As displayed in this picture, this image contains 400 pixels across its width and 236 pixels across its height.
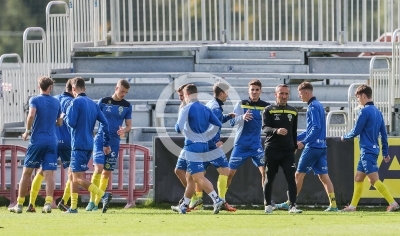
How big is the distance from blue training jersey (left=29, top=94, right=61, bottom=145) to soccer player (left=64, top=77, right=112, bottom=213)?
27 centimetres

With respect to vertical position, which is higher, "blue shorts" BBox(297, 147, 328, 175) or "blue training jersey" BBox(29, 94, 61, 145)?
"blue training jersey" BBox(29, 94, 61, 145)

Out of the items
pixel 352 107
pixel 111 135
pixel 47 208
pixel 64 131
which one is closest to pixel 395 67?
pixel 352 107

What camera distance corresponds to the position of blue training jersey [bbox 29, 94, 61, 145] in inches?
776

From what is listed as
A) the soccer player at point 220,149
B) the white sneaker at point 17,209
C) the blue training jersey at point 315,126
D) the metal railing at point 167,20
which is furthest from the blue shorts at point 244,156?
the metal railing at point 167,20

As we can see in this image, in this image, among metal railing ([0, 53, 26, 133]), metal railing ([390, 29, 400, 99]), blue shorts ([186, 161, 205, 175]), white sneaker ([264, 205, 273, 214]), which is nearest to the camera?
blue shorts ([186, 161, 205, 175])

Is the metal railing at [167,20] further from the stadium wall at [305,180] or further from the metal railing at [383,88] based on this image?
the stadium wall at [305,180]

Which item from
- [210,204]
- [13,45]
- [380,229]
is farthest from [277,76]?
[13,45]

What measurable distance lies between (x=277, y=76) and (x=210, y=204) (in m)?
4.91

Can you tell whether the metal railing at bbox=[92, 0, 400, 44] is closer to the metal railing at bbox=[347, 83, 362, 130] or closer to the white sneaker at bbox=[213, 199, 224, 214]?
the metal railing at bbox=[347, 83, 362, 130]

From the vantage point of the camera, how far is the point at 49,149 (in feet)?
65.4

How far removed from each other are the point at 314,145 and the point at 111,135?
338cm

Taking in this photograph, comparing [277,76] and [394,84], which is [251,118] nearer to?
[394,84]

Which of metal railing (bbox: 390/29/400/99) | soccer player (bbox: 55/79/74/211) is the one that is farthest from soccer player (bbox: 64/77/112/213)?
metal railing (bbox: 390/29/400/99)

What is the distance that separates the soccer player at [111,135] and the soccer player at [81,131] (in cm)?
65
